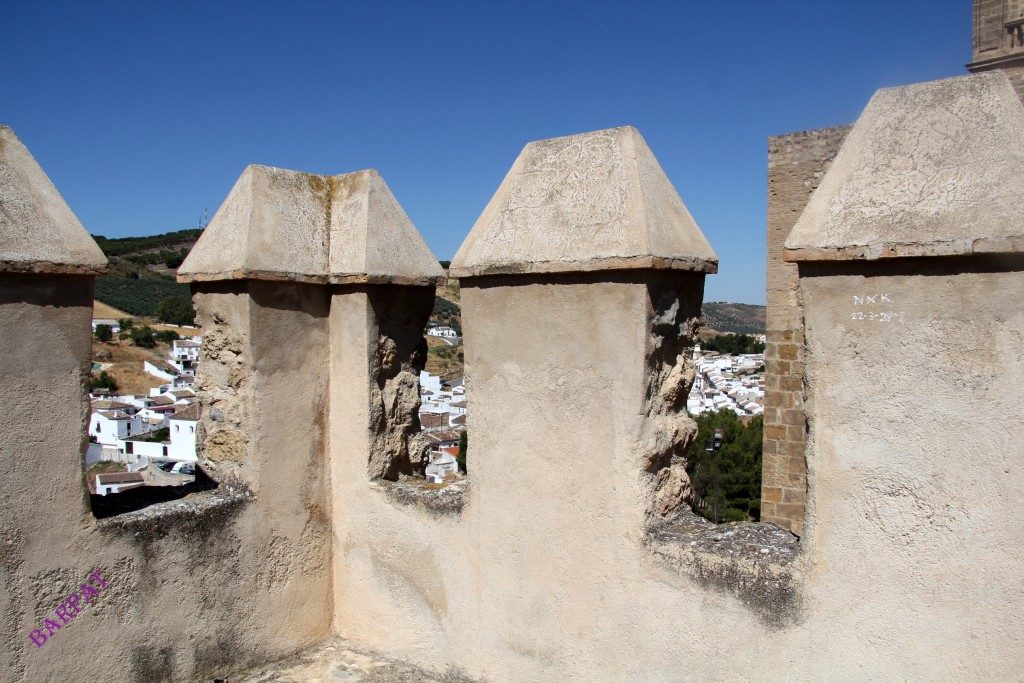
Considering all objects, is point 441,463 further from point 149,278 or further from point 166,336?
point 149,278

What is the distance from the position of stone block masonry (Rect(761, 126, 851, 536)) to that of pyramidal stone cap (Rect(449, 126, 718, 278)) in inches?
167

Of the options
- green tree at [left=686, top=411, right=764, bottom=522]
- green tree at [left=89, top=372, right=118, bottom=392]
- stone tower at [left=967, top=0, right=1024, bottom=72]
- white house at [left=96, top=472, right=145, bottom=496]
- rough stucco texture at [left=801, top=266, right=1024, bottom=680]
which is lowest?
green tree at [left=686, top=411, right=764, bottom=522]

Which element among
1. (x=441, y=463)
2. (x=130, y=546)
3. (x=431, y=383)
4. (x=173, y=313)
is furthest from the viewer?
(x=173, y=313)

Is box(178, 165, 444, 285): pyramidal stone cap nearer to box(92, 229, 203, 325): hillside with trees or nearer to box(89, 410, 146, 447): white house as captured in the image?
box(89, 410, 146, 447): white house

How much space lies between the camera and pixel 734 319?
3720 inches

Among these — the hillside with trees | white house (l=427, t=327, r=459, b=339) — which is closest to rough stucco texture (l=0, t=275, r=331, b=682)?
the hillside with trees

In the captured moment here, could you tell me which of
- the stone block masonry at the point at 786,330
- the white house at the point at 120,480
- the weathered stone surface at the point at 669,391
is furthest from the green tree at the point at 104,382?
the weathered stone surface at the point at 669,391

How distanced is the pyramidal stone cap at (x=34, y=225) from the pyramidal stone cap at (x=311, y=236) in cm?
64

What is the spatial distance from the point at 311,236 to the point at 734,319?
94.1m

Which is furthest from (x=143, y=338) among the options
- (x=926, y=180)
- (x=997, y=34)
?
(x=926, y=180)

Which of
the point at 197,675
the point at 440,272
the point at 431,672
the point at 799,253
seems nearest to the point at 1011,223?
the point at 799,253

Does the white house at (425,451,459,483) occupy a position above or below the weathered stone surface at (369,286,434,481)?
below

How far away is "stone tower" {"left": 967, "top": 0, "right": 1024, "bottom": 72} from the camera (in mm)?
21359

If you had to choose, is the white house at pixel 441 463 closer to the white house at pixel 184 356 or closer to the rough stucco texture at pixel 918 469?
the rough stucco texture at pixel 918 469
